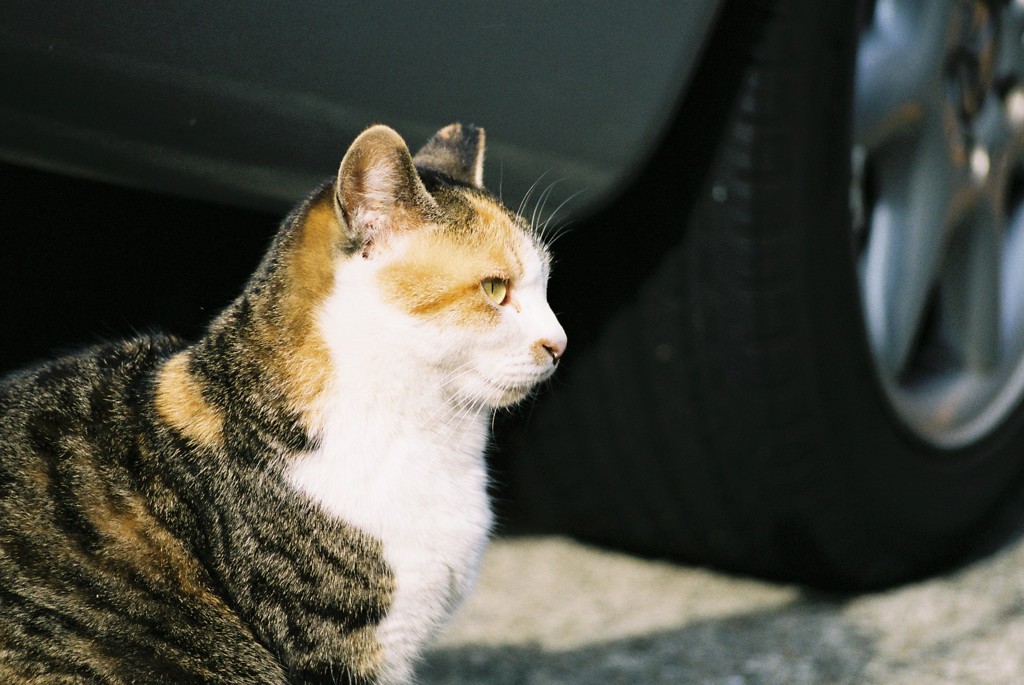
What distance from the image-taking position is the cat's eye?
1729 mm

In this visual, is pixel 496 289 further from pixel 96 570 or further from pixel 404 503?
pixel 96 570

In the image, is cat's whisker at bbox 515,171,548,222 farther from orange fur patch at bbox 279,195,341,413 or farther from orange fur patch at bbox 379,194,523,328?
orange fur patch at bbox 279,195,341,413

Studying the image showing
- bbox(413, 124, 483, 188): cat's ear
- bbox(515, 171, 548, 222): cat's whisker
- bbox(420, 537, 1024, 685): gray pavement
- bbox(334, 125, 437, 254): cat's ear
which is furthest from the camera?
bbox(420, 537, 1024, 685): gray pavement

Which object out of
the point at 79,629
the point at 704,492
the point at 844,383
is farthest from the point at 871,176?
the point at 79,629

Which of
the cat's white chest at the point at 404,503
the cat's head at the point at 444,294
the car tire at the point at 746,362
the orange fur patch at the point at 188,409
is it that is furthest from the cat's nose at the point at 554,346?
the car tire at the point at 746,362

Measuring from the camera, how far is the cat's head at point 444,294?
65.9 inches

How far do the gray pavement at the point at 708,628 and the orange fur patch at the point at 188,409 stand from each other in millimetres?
734

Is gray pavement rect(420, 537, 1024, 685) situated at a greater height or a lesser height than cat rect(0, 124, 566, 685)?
lesser

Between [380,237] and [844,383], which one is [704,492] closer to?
[844,383]

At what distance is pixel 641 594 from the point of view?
2.63 meters

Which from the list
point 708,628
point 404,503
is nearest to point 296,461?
point 404,503

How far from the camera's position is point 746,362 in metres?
2.25

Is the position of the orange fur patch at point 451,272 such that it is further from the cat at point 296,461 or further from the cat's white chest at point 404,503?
the cat's white chest at point 404,503

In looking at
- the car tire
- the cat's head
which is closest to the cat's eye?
the cat's head
